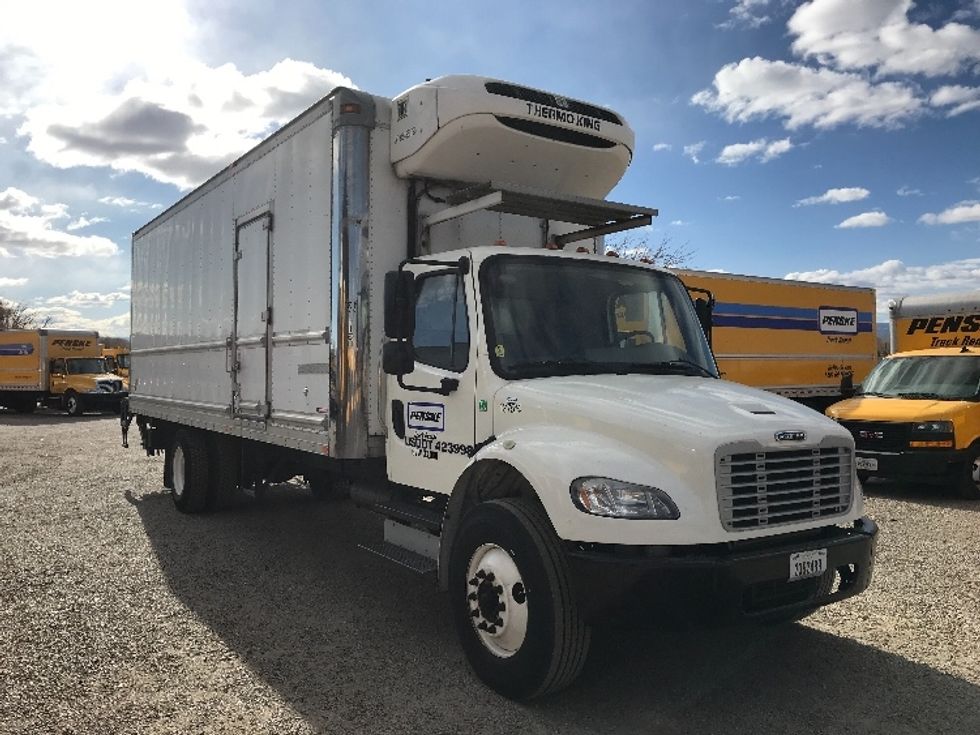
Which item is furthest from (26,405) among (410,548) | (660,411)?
(660,411)

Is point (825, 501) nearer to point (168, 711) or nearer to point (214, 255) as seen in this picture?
point (168, 711)

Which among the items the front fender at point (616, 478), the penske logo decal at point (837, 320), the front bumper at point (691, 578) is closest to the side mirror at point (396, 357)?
the front fender at point (616, 478)

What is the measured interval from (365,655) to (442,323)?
6.79 ft

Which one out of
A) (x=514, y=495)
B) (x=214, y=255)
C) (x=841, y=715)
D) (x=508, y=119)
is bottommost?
(x=841, y=715)

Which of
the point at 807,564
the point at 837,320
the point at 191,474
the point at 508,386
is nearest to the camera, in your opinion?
the point at 807,564

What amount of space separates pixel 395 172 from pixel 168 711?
3.71 meters

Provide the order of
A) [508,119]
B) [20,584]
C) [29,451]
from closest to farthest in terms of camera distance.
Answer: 1. [508,119]
2. [20,584]
3. [29,451]

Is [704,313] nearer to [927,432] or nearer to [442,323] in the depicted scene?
[442,323]

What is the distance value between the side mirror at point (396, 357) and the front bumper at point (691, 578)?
1714 millimetres

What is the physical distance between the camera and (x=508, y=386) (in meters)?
4.40

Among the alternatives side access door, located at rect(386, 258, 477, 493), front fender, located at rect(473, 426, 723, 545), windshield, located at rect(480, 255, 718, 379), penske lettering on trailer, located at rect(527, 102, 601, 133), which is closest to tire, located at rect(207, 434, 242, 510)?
side access door, located at rect(386, 258, 477, 493)

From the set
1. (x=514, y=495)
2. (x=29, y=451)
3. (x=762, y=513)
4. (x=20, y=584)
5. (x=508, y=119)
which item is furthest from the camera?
(x=29, y=451)

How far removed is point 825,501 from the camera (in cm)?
402

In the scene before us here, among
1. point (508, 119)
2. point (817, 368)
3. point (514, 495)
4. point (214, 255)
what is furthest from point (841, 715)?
point (817, 368)
